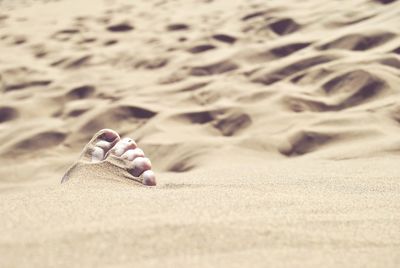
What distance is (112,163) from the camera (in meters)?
1.59

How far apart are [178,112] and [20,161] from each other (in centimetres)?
73

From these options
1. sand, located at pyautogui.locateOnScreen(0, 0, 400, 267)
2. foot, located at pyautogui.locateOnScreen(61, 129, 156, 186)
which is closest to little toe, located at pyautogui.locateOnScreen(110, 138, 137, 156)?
foot, located at pyautogui.locateOnScreen(61, 129, 156, 186)

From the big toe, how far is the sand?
0.74ft

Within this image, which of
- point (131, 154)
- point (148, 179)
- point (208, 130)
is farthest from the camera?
point (208, 130)

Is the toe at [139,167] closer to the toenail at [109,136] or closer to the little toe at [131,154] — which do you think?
the little toe at [131,154]

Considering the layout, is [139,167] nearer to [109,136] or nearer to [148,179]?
[148,179]

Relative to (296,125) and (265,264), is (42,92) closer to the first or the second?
(296,125)

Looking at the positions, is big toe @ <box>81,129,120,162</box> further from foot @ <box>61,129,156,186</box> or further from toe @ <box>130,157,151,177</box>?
toe @ <box>130,157,151,177</box>

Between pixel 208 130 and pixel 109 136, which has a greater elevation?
pixel 109 136

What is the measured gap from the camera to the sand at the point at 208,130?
2.81ft

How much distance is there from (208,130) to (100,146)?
2.39ft

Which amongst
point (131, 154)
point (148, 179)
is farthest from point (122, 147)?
point (148, 179)

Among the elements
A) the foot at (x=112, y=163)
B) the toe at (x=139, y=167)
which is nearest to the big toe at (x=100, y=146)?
the foot at (x=112, y=163)

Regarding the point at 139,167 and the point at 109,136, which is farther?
the point at 109,136
